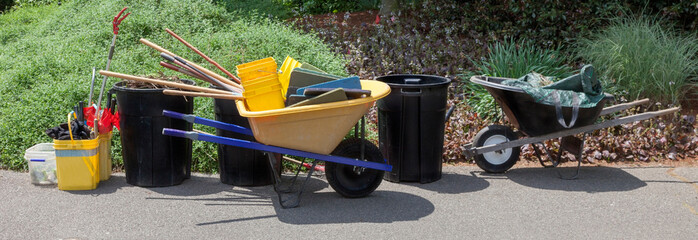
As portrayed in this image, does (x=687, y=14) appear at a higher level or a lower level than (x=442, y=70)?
higher

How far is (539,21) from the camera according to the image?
32.7 ft

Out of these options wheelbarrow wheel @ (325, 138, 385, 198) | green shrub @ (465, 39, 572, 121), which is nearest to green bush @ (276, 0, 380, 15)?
green shrub @ (465, 39, 572, 121)

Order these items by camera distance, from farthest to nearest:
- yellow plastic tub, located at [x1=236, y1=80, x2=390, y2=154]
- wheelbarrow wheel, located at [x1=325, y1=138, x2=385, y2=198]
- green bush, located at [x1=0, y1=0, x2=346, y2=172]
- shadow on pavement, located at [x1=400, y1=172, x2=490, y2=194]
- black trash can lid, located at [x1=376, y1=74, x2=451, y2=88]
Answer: green bush, located at [x1=0, y1=0, x2=346, y2=172]
black trash can lid, located at [x1=376, y1=74, x2=451, y2=88]
shadow on pavement, located at [x1=400, y1=172, x2=490, y2=194]
wheelbarrow wheel, located at [x1=325, y1=138, x2=385, y2=198]
yellow plastic tub, located at [x1=236, y1=80, x2=390, y2=154]

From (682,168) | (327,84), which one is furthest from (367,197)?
(682,168)

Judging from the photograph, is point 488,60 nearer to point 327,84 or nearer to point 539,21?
point 539,21

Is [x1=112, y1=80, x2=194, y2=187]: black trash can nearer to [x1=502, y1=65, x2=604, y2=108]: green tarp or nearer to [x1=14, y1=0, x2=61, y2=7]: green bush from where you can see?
[x1=502, y1=65, x2=604, y2=108]: green tarp

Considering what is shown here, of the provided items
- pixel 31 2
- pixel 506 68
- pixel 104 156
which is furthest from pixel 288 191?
pixel 31 2

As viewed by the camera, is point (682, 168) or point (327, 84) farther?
point (682, 168)

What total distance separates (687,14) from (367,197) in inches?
233

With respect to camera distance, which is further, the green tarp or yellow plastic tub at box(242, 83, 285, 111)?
the green tarp

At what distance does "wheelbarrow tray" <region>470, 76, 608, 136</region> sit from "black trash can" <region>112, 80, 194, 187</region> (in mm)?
2699

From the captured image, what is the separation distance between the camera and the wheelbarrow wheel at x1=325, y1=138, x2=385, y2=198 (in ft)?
19.6

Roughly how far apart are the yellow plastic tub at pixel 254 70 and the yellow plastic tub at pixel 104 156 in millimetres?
1593

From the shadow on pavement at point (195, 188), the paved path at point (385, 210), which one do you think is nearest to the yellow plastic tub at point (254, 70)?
the paved path at point (385, 210)
